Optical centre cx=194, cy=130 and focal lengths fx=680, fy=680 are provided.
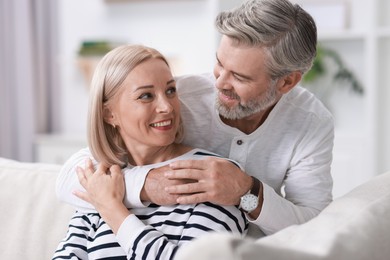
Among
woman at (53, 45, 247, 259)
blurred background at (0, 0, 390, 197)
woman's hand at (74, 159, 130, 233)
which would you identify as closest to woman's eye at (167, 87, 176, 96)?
woman at (53, 45, 247, 259)

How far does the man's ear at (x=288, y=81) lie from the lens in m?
1.84

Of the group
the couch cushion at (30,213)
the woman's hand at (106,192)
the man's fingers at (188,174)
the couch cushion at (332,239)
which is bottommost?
the couch cushion at (30,213)

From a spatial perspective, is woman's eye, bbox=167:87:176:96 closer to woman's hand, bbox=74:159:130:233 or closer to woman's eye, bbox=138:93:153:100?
woman's eye, bbox=138:93:153:100

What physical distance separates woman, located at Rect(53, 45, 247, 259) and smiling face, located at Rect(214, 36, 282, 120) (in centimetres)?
14

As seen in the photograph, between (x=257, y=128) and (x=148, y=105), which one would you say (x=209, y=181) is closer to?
(x=148, y=105)

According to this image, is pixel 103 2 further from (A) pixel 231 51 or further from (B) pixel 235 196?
(B) pixel 235 196

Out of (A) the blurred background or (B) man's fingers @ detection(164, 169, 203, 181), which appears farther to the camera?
(A) the blurred background

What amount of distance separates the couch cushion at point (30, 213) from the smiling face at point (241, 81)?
1.95ft

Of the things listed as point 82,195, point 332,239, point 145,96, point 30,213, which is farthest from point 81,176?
point 332,239

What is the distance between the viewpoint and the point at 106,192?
5.36 ft

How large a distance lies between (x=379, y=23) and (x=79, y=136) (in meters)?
1.99

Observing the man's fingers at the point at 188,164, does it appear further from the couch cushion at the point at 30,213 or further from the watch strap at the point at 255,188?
the couch cushion at the point at 30,213

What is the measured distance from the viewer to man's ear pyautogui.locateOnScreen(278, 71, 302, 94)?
6.04 feet

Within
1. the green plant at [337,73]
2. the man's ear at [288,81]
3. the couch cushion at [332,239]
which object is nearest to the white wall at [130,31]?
the green plant at [337,73]
